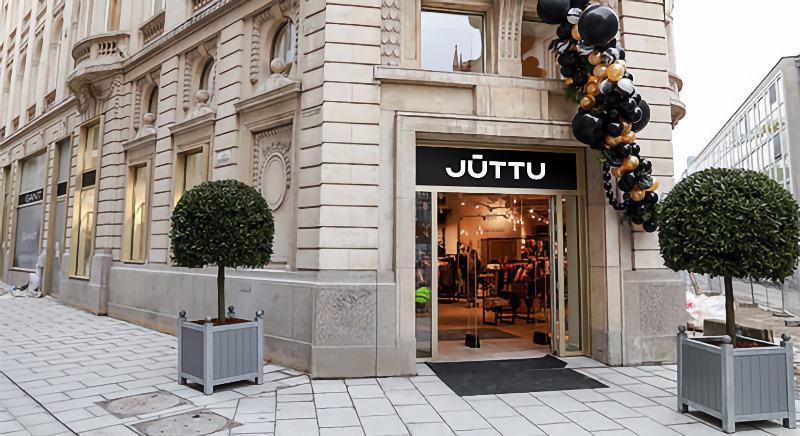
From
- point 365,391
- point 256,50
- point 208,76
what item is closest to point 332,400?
point 365,391

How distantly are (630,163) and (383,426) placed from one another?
553 centimetres

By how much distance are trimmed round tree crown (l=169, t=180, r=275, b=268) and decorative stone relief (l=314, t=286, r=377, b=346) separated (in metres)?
1.28

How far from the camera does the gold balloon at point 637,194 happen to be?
8.15m

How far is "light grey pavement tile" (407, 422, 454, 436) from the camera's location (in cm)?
530

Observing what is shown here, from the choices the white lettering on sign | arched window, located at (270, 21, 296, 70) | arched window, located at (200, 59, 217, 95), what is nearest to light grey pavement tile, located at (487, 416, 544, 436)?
the white lettering on sign

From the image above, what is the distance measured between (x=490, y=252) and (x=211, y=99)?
298 inches

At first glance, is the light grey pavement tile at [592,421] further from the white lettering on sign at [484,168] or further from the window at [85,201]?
the window at [85,201]

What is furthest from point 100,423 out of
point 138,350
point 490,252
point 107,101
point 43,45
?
point 43,45

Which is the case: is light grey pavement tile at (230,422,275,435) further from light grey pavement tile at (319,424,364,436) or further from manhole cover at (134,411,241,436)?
light grey pavement tile at (319,424,364,436)

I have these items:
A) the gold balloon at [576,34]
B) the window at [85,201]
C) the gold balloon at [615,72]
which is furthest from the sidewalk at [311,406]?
the window at [85,201]

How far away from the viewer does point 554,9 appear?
25.8 ft

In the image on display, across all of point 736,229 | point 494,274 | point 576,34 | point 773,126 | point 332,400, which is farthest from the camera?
point 773,126

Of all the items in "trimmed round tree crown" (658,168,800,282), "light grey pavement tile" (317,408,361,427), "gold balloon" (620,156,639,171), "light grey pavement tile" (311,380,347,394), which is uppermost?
"gold balloon" (620,156,639,171)

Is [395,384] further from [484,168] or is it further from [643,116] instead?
[643,116]
